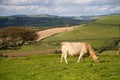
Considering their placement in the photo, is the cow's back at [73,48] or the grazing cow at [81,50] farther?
the cow's back at [73,48]

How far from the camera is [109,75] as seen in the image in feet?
64.7

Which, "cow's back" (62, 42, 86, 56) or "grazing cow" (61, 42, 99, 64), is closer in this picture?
"grazing cow" (61, 42, 99, 64)

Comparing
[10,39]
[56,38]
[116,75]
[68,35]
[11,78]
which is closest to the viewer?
[116,75]

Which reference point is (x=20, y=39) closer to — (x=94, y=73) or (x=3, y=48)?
(x=3, y=48)

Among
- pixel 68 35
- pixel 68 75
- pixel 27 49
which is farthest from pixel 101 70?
pixel 68 35

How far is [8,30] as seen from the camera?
95.1 metres

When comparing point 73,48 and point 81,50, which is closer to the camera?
point 81,50

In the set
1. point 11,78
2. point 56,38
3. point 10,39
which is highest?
point 11,78

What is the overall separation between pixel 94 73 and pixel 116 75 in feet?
6.07

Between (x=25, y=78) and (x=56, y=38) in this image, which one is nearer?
(x=25, y=78)

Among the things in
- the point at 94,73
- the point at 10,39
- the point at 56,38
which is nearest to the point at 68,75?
the point at 94,73

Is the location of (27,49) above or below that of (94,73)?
below

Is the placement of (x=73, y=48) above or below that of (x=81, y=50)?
above

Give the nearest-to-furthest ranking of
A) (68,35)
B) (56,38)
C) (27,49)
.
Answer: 1. (27,49)
2. (56,38)
3. (68,35)
